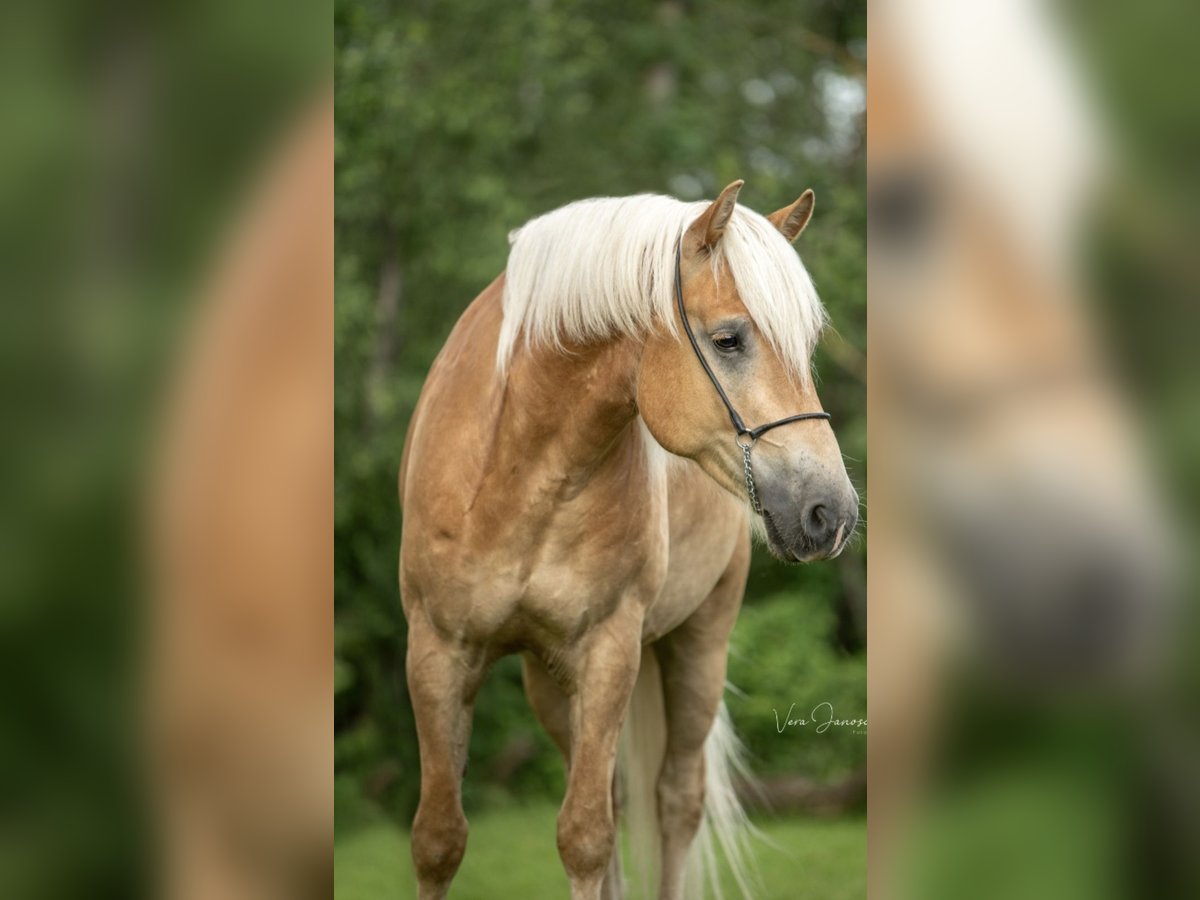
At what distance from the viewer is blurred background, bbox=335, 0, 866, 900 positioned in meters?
3.42

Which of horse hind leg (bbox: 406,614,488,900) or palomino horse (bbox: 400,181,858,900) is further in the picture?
horse hind leg (bbox: 406,614,488,900)

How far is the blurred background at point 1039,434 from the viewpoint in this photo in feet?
5.35

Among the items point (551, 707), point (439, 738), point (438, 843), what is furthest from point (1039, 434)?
point (551, 707)

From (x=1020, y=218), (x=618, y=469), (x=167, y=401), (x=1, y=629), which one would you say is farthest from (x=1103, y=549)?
(x=1, y=629)

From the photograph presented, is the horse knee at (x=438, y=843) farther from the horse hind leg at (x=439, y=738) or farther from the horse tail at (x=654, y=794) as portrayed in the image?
the horse tail at (x=654, y=794)

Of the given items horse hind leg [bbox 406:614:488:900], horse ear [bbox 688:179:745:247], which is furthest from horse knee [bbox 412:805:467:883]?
horse ear [bbox 688:179:745:247]

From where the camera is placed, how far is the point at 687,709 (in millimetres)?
3146

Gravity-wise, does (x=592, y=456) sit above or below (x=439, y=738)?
above

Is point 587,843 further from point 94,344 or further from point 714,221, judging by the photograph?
point 94,344

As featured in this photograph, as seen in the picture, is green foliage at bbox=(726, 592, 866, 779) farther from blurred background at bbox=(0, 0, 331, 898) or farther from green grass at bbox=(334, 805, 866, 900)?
blurred background at bbox=(0, 0, 331, 898)

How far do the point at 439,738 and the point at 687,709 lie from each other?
0.86 metres
